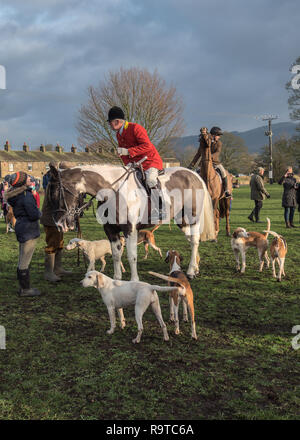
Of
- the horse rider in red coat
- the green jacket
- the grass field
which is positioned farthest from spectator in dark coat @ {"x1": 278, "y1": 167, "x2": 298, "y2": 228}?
the horse rider in red coat

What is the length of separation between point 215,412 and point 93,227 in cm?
1360

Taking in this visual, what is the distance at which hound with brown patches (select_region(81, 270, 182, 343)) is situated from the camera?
4852 millimetres

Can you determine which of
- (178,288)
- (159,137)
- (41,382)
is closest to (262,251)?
(178,288)

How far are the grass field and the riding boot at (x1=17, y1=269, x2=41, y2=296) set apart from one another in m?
0.24

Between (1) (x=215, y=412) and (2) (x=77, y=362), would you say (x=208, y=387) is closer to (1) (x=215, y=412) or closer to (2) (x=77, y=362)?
(1) (x=215, y=412)

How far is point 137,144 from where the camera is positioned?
6742 millimetres

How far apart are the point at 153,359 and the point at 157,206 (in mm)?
3263

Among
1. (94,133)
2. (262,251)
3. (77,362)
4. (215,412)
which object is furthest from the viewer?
(94,133)

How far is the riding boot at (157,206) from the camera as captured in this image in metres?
6.88

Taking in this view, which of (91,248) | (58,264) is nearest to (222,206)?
(91,248)

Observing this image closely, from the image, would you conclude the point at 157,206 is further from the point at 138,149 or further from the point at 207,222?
the point at 207,222

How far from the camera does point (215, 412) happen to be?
3373 millimetres

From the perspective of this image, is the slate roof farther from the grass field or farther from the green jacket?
the grass field

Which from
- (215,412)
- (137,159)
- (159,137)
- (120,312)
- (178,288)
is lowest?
(215,412)
